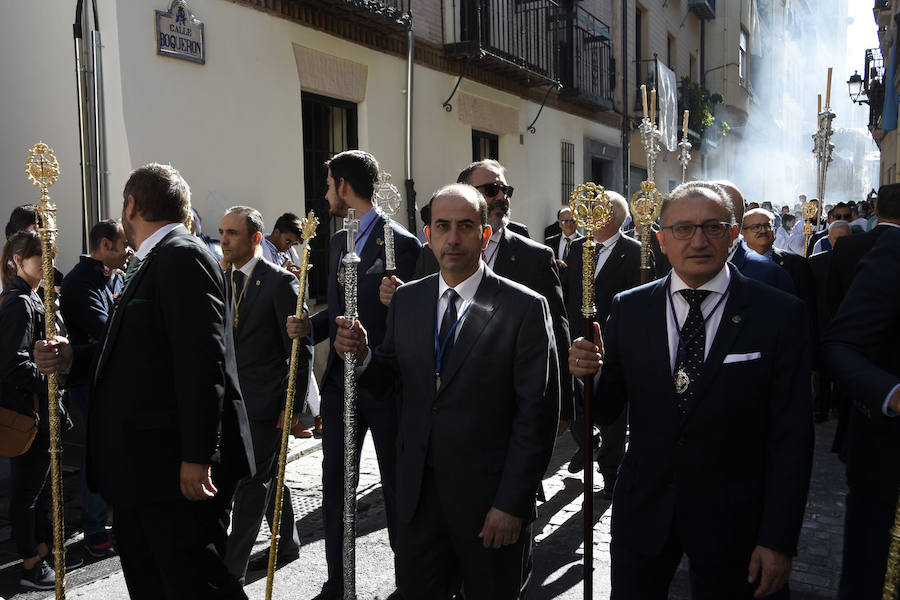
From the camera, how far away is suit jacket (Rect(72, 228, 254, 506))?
9.87 feet

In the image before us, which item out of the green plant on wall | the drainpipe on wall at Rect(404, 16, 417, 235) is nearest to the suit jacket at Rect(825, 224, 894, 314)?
the drainpipe on wall at Rect(404, 16, 417, 235)

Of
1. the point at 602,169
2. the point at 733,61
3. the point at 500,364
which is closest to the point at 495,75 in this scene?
the point at 602,169

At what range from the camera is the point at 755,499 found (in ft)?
8.80

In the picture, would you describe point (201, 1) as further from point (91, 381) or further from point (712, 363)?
point (712, 363)

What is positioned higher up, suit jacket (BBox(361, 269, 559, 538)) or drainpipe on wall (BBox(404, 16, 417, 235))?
drainpipe on wall (BBox(404, 16, 417, 235))

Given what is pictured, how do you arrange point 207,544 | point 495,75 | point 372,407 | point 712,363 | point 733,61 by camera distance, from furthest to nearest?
point 733,61, point 495,75, point 372,407, point 207,544, point 712,363

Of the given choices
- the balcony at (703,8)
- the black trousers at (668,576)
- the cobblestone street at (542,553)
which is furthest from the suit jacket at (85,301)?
the balcony at (703,8)

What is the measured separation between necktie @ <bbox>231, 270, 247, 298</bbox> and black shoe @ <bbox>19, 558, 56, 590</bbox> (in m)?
1.86

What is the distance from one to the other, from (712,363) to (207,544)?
1989 millimetres

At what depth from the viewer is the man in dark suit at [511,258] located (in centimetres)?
447

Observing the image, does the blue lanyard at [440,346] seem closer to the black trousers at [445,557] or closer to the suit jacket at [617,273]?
the black trousers at [445,557]

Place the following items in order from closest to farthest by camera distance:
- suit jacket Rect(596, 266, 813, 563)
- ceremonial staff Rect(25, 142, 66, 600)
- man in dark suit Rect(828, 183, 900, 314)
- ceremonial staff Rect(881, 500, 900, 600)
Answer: ceremonial staff Rect(881, 500, 900, 600)
suit jacket Rect(596, 266, 813, 563)
ceremonial staff Rect(25, 142, 66, 600)
man in dark suit Rect(828, 183, 900, 314)

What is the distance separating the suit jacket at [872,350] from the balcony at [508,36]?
31.2ft

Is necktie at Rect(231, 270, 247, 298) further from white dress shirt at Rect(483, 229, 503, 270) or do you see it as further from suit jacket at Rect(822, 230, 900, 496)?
suit jacket at Rect(822, 230, 900, 496)
